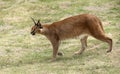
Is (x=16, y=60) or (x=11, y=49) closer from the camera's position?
(x=16, y=60)

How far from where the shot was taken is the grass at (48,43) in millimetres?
10352

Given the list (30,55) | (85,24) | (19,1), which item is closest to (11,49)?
(30,55)

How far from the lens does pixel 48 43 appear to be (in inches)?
523

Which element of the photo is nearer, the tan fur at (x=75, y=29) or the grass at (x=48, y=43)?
the grass at (x=48, y=43)

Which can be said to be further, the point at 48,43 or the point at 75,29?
the point at 48,43

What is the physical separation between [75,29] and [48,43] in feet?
6.65

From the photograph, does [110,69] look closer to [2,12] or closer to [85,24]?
[85,24]

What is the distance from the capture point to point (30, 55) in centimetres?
1198

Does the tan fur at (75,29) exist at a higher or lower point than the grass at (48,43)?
higher

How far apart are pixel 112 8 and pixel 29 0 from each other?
440 centimetres

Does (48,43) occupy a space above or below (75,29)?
below

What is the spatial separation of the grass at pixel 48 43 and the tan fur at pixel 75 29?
0.49 m

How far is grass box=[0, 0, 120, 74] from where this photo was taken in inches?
408

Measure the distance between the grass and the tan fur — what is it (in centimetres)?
49
